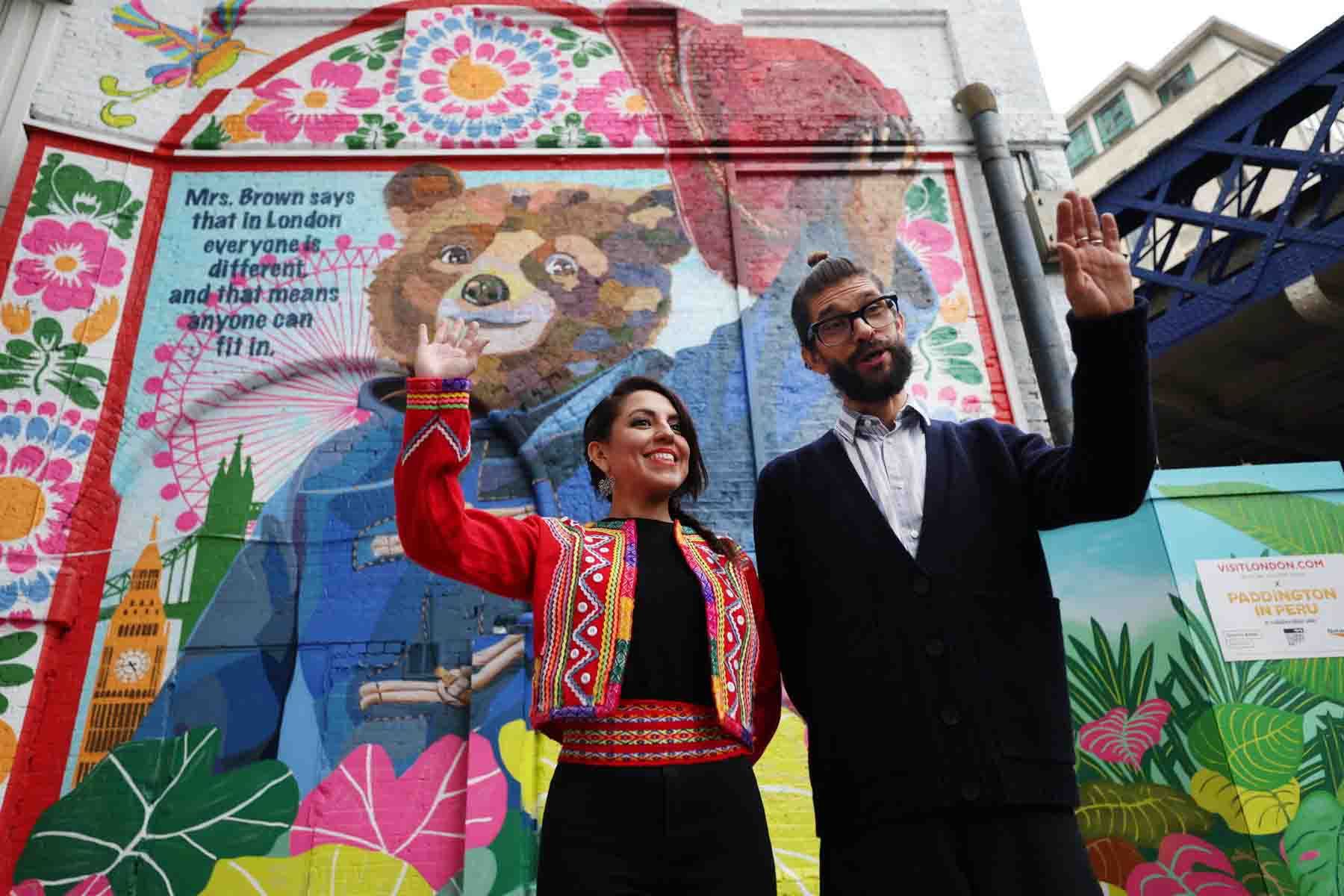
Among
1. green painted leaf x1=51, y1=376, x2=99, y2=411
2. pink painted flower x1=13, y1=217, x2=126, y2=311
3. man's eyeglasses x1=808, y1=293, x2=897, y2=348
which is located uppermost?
pink painted flower x1=13, y1=217, x2=126, y2=311

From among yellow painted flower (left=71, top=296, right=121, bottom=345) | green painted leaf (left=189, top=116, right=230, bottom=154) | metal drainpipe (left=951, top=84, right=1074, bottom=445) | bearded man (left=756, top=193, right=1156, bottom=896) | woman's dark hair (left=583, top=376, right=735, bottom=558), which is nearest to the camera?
bearded man (left=756, top=193, right=1156, bottom=896)

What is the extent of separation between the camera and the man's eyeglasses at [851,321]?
1986 mm

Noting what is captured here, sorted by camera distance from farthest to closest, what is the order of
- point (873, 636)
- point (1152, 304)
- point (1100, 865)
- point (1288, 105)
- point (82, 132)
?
point (1152, 304)
point (1288, 105)
point (82, 132)
point (1100, 865)
point (873, 636)

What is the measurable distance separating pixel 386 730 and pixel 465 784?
1.64ft

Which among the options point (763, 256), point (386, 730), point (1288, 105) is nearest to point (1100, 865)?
point (386, 730)

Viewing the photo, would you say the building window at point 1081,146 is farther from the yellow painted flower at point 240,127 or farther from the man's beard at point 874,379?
the man's beard at point 874,379

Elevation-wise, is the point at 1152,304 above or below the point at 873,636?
above

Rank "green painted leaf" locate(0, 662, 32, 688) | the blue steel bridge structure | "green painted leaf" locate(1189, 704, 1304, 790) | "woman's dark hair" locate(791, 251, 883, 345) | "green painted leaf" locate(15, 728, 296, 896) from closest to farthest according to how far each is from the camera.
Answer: "woman's dark hair" locate(791, 251, 883, 345), "green painted leaf" locate(1189, 704, 1304, 790), "green painted leaf" locate(15, 728, 296, 896), "green painted leaf" locate(0, 662, 32, 688), the blue steel bridge structure

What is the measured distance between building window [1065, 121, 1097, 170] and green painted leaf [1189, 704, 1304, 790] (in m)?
19.8

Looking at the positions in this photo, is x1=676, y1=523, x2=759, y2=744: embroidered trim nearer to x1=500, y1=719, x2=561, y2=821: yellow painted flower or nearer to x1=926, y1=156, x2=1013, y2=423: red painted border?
x1=500, y1=719, x2=561, y2=821: yellow painted flower

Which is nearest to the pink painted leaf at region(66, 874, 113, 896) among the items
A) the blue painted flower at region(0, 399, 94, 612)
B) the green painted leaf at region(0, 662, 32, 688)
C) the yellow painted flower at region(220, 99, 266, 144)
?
the green painted leaf at region(0, 662, 32, 688)

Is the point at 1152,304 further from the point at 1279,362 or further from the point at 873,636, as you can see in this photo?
the point at 873,636

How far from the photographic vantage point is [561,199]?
18.3 feet

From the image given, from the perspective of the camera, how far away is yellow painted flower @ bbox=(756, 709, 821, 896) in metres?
4.09
